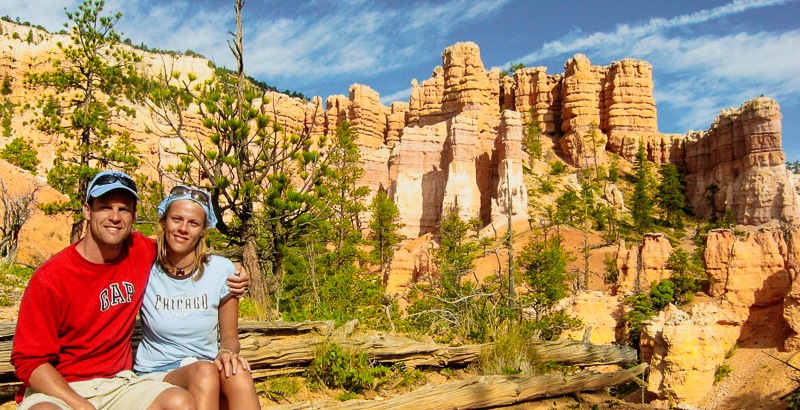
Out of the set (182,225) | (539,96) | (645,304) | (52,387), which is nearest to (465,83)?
(539,96)

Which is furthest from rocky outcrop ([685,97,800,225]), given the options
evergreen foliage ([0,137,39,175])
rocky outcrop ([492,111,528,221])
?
evergreen foliage ([0,137,39,175])

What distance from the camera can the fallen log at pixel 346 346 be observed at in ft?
14.6

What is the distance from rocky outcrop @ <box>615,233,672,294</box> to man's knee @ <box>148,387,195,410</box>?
26.1 metres

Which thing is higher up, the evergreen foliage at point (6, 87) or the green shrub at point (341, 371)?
the evergreen foliage at point (6, 87)

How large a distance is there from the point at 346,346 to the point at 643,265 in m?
Answer: 25.4

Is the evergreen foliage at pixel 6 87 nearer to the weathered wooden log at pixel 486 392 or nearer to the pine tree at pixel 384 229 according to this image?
the pine tree at pixel 384 229

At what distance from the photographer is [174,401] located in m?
2.67

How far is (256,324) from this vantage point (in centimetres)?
470

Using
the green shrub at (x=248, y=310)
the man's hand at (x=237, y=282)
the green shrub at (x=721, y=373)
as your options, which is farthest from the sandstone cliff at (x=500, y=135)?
the man's hand at (x=237, y=282)

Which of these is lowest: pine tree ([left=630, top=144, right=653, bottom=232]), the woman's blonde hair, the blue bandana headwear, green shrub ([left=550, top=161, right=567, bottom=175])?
the woman's blonde hair

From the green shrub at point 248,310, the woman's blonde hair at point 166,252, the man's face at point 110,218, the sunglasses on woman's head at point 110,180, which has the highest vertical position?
the sunglasses on woman's head at point 110,180

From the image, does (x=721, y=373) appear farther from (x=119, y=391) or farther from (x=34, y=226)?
(x=34, y=226)

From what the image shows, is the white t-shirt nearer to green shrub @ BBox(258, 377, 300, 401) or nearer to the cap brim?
the cap brim

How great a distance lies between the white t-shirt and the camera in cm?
299
